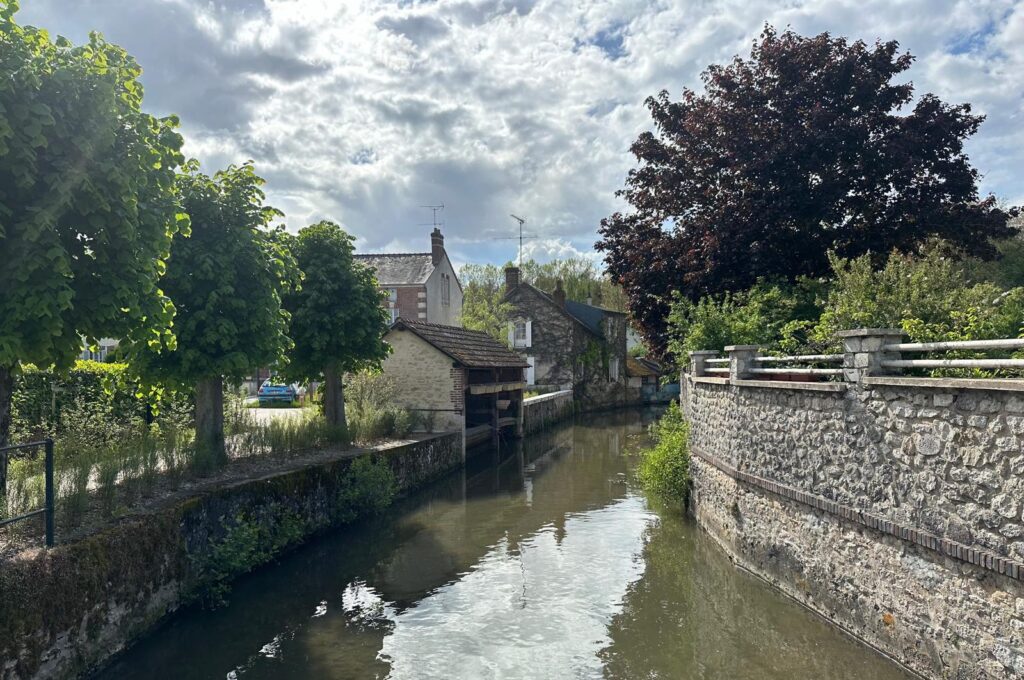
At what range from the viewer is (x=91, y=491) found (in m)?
8.07

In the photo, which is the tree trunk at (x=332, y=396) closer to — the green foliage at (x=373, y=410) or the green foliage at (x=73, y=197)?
the green foliage at (x=373, y=410)

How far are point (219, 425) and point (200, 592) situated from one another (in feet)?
12.7

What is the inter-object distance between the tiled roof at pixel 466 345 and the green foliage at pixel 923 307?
11210 mm

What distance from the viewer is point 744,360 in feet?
33.8

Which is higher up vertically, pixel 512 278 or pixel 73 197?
pixel 512 278

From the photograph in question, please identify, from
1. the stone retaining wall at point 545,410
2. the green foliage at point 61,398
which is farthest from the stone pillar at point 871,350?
the stone retaining wall at point 545,410

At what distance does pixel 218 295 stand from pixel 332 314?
468cm

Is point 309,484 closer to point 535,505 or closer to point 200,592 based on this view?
point 200,592


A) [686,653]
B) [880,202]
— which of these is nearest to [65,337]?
[686,653]

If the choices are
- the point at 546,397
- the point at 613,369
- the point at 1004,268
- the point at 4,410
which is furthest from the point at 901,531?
the point at 613,369

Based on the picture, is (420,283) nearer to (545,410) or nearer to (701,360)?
(545,410)

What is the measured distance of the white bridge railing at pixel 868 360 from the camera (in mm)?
5695

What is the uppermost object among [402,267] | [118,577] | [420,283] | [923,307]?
[402,267]

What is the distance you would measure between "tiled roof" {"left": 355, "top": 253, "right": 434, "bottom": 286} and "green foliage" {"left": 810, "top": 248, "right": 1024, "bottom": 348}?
28.6 meters
